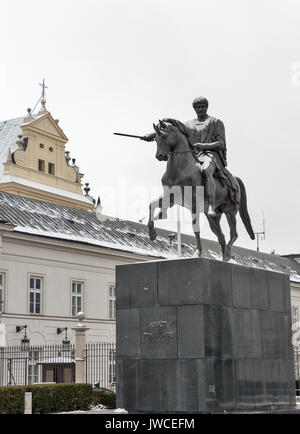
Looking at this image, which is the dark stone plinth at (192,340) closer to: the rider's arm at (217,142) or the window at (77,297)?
the rider's arm at (217,142)

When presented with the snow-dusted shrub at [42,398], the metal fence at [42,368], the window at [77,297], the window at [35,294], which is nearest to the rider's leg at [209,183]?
the snow-dusted shrub at [42,398]

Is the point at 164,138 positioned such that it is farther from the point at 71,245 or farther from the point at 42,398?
the point at 71,245

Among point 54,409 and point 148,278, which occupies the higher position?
point 148,278

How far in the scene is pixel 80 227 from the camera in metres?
46.8

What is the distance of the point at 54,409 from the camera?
22.6 m

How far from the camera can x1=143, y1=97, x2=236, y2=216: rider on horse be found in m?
15.2

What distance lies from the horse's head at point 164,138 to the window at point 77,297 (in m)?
28.8

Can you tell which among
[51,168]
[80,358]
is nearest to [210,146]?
[80,358]

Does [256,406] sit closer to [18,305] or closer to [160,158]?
[160,158]

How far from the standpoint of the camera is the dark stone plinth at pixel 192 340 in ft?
45.2

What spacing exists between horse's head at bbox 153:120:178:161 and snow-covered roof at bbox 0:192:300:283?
22.9m

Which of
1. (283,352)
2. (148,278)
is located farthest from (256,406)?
(148,278)

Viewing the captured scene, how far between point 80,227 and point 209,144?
31792mm
